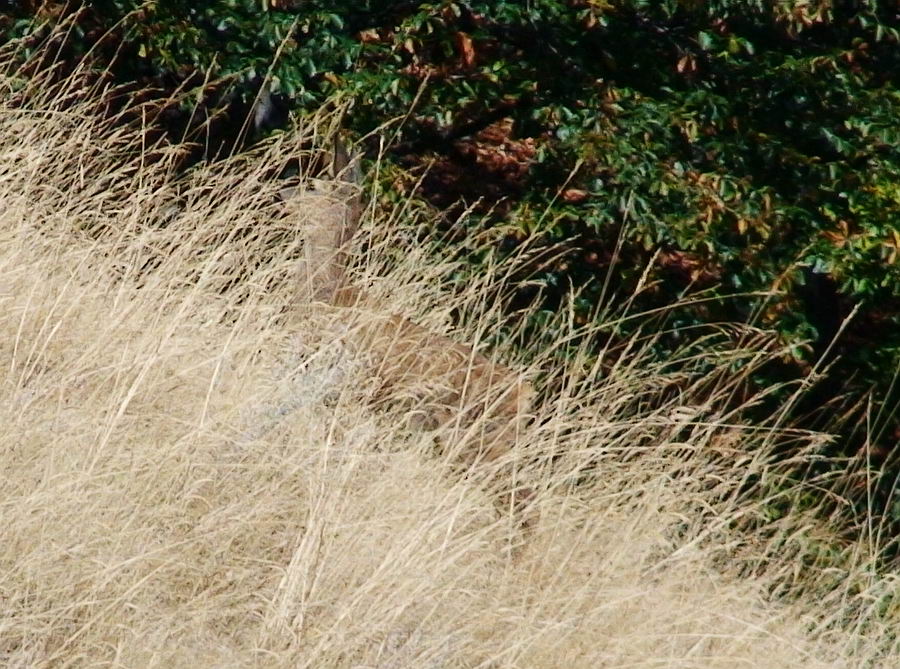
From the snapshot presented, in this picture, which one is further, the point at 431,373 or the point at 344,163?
the point at 344,163

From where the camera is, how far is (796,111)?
760cm

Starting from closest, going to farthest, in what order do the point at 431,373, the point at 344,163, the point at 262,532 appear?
the point at 262,532, the point at 431,373, the point at 344,163

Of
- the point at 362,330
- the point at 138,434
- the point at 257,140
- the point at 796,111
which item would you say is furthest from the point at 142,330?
the point at 796,111

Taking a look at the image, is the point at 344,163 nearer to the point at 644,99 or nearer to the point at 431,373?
the point at 644,99

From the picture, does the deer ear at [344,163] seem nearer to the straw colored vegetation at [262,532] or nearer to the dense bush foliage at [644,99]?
the dense bush foliage at [644,99]

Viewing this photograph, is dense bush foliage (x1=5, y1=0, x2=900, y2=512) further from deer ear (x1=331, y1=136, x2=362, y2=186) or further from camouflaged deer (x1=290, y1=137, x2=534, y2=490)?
camouflaged deer (x1=290, y1=137, x2=534, y2=490)

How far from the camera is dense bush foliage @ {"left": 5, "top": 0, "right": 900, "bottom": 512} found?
6.97 meters

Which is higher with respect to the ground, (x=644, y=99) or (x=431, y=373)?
(x=644, y=99)

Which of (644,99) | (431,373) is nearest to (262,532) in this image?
(431,373)

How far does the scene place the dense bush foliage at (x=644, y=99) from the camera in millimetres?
6969

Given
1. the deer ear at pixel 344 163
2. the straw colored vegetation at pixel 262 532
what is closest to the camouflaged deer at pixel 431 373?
the straw colored vegetation at pixel 262 532

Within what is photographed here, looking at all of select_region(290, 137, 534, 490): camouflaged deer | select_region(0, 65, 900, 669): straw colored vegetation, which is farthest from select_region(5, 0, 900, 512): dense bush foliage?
select_region(0, 65, 900, 669): straw colored vegetation

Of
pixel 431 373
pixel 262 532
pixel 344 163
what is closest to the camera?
pixel 262 532

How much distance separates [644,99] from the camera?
23.5ft
